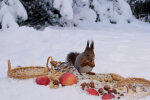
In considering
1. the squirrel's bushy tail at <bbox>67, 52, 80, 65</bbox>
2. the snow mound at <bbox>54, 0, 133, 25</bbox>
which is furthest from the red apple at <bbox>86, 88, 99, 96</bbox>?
the snow mound at <bbox>54, 0, 133, 25</bbox>

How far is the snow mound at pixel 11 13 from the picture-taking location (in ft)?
13.3

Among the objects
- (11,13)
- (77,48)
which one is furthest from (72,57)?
(11,13)

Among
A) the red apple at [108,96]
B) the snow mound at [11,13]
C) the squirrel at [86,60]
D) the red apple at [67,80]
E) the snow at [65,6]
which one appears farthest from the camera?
the snow at [65,6]

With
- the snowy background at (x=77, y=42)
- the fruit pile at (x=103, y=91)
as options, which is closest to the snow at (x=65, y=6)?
the snowy background at (x=77, y=42)

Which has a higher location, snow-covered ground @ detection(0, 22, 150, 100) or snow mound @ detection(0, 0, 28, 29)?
snow mound @ detection(0, 0, 28, 29)

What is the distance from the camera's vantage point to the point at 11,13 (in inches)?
165

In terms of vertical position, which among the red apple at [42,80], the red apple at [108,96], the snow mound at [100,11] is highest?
the snow mound at [100,11]

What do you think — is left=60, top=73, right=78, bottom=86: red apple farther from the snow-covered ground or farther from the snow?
the snow

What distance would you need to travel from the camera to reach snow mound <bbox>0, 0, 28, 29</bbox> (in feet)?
13.3

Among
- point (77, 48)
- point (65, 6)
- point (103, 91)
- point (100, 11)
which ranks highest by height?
point (65, 6)

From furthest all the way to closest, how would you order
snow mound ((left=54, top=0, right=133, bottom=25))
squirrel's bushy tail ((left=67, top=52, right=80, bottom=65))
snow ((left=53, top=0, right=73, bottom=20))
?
snow mound ((left=54, top=0, right=133, bottom=25))
snow ((left=53, top=0, right=73, bottom=20))
squirrel's bushy tail ((left=67, top=52, right=80, bottom=65))

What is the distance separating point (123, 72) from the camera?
10.2 ft

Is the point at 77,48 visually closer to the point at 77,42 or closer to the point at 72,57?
the point at 77,42

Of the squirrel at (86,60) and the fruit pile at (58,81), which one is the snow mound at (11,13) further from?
the fruit pile at (58,81)
